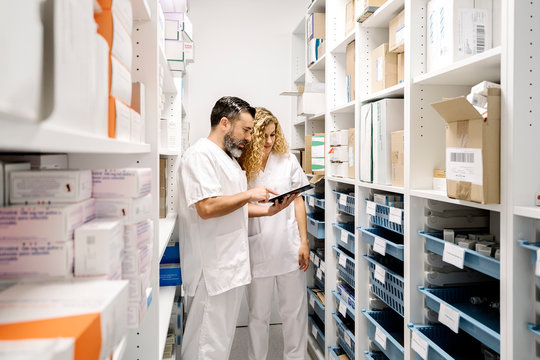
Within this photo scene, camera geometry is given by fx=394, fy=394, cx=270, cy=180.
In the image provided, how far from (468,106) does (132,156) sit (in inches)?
38.3

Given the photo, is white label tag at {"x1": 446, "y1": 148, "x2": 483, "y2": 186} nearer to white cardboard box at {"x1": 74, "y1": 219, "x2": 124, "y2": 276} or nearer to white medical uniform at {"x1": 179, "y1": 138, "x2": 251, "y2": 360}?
white cardboard box at {"x1": 74, "y1": 219, "x2": 124, "y2": 276}

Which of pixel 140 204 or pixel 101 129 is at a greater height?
pixel 101 129

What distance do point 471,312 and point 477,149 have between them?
63 centimetres

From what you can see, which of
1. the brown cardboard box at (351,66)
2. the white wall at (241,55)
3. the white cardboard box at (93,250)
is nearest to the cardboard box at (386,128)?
the brown cardboard box at (351,66)

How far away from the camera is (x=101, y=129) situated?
61 cm

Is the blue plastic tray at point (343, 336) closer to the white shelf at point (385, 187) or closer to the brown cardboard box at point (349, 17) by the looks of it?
the white shelf at point (385, 187)

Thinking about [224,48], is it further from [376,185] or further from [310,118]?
[376,185]

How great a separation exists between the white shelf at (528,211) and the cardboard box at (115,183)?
0.97 metres

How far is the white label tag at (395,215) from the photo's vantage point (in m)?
1.75

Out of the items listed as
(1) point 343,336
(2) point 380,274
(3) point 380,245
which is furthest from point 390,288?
(1) point 343,336

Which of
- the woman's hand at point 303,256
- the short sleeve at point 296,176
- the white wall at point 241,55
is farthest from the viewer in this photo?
the white wall at point 241,55

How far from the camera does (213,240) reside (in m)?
2.22

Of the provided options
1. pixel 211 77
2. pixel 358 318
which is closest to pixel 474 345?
pixel 358 318

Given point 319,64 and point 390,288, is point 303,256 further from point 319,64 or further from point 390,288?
point 319,64
